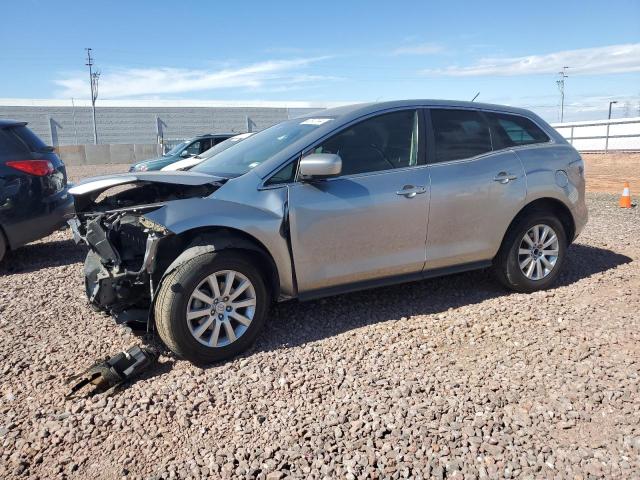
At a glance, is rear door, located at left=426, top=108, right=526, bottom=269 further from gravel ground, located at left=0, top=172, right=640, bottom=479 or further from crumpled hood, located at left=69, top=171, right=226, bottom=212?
crumpled hood, located at left=69, top=171, right=226, bottom=212

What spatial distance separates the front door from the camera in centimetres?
398

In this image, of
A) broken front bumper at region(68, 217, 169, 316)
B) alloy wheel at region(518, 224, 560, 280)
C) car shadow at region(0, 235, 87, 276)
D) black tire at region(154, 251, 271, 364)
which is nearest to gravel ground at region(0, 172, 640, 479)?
black tire at region(154, 251, 271, 364)

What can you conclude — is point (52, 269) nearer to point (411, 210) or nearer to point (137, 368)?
point (137, 368)

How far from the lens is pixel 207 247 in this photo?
3646 mm

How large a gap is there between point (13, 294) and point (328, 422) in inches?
153

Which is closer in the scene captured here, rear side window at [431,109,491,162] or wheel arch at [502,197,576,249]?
rear side window at [431,109,491,162]

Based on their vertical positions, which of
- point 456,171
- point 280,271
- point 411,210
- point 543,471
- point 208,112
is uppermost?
point 208,112

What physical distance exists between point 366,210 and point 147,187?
1825mm

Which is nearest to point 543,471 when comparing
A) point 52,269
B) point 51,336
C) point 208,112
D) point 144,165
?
point 51,336

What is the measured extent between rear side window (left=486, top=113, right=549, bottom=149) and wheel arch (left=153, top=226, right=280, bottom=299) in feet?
8.16

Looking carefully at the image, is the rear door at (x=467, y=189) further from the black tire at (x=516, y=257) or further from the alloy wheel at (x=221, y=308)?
the alloy wheel at (x=221, y=308)

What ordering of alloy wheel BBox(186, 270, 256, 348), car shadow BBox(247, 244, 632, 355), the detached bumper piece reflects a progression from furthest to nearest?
car shadow BBox(247, 244, 632, 355), alloy wheel BBox(186, 270, 256, 348), the detached bumper piece

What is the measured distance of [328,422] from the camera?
3.00 m

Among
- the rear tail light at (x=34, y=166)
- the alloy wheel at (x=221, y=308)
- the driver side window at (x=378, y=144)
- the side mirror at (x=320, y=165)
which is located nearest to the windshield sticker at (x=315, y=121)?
the driver side window at (x=378, y=144)
